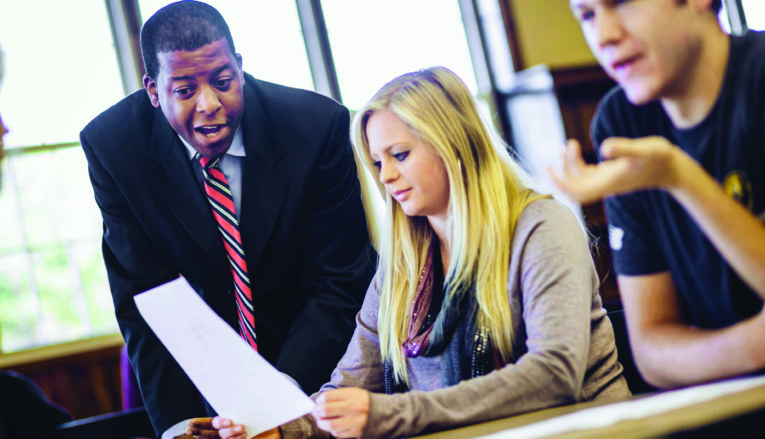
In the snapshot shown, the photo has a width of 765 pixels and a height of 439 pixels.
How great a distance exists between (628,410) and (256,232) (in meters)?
0.97

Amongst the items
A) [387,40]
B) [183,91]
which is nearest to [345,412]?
[183,91]

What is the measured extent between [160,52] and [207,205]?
332mm

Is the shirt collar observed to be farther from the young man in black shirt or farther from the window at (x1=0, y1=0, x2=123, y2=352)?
the window at (x1=0, y1=0, x2=123, y2=352)

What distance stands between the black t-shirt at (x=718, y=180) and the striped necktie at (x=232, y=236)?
801 millimetres

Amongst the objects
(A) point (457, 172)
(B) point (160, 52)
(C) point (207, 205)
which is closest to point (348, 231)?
(C) point (207, 205)

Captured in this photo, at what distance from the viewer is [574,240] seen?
4.02 ft

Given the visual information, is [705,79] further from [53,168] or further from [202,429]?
[53,168]

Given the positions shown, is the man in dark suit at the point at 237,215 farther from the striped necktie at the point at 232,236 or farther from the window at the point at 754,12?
the window at the point at 754,12

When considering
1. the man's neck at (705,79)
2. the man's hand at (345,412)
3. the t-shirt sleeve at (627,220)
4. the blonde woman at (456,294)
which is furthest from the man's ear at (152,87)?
the man's neck at (705,79)

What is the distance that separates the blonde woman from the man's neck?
33 centimetres

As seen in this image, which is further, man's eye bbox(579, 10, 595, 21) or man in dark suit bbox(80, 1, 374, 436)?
man in dark suit bbox(80, 1, 374, 436)

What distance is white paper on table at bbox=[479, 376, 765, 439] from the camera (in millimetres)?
772

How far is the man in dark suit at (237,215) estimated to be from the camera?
61.7 inches

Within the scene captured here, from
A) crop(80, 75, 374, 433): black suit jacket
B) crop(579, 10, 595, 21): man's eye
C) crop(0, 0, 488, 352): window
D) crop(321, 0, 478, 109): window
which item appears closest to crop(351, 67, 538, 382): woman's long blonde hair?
crop(80, 75, 374, 433): black suit jacket
